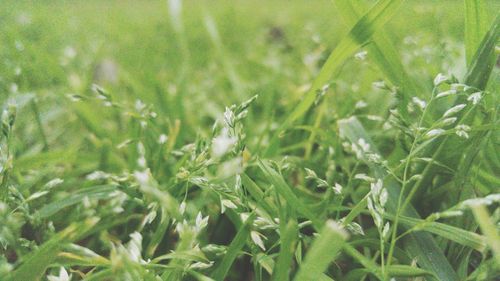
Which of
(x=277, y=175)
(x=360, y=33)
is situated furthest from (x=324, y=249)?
(x=360, y=33)

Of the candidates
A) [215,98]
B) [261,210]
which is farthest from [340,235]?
[215,98]

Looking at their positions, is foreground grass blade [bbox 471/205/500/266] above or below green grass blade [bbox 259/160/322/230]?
below

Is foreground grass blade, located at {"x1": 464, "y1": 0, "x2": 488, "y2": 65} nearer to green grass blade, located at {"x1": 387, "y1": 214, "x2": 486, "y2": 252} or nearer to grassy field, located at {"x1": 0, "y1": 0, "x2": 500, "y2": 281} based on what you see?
grassy field, located at {"x1": 0, "y1": 0, "x2": 500, "y2": 281}

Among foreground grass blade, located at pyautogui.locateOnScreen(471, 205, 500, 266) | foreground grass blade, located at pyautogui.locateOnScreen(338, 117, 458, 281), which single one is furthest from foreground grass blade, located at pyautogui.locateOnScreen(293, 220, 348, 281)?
foreground grass blade, located at pyautogui.locateOnScreen(338, 117, 458, 281)

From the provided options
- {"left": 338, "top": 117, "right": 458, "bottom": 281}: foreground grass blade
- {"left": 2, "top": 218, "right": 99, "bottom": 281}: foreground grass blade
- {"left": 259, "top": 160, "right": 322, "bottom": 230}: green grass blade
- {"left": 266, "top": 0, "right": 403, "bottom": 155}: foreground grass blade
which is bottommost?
{"left": 338, "top": 117, "right": 458, "bottom": 281}: foreground grass blade

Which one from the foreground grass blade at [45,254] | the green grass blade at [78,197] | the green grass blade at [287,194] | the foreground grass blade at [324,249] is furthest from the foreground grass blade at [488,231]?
the green grass blade at [78,197]

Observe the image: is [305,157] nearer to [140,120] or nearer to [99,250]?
[140,120]

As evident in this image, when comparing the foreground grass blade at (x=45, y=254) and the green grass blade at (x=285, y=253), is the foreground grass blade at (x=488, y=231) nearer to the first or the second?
the green grass blade at (x=285, y=253)

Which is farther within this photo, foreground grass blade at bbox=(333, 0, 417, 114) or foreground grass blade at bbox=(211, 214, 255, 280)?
foreground grass blade at bbox=(333, 0, 417, 114)
